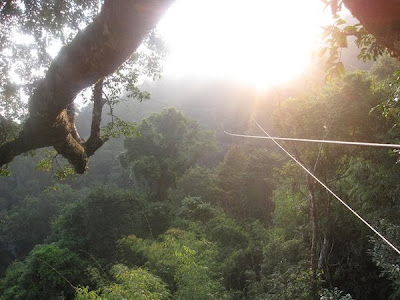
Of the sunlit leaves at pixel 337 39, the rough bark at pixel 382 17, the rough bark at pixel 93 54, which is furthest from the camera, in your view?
the sunlit leaves at pixel 337 39

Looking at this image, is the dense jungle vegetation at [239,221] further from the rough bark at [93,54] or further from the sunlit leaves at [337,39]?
the rough bark at [93,54]

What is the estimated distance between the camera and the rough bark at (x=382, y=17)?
0.90 metres

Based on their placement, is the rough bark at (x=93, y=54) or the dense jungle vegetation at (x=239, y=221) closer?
the rough bark at (x=93, y=54)

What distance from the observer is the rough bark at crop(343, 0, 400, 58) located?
90 cm

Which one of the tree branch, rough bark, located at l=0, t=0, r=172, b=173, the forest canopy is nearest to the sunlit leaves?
the forest canopy

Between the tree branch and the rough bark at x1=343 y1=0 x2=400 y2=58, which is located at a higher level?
the tree branch

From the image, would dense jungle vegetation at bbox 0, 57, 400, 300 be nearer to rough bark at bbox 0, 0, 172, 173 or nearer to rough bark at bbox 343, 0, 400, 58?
rough bark at bbox 343, 0, 400, 58

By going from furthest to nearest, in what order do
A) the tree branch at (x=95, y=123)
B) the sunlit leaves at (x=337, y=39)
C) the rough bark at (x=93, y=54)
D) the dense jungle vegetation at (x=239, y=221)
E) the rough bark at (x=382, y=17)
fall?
1. the dense jungle vegetation at (x=239, y=221)
2. the tree branch at (x=95, y=123)
3. the sunlit leaves at (x=337, y=39)
4. the rough bark at (x=93, y=54)
5. the rough bark at (x=382, y=17)

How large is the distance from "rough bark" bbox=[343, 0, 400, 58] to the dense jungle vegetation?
985 mm

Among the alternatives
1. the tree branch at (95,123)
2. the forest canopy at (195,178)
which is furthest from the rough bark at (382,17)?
the tree branch at (95,123)

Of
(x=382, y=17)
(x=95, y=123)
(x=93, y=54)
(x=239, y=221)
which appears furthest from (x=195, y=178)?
(x=382, y=17)

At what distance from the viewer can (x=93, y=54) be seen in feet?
5.12

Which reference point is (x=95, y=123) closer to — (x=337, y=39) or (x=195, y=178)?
(x=337, y=39)

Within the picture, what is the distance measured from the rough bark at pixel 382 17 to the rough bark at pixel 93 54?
2.49 ft
